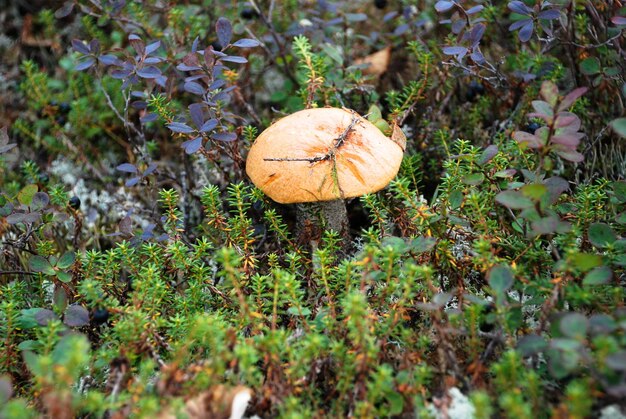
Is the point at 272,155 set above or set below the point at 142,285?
above

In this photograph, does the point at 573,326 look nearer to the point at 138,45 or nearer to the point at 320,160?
the point at 320,160

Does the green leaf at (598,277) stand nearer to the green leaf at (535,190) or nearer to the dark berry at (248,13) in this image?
the green leaf at (535,190)

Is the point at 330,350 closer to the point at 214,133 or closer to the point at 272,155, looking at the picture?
the point at 272,155

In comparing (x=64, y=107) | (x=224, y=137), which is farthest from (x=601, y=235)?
(x=64, y=107)

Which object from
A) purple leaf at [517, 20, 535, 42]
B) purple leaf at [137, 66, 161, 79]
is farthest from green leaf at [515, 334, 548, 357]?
purple leaf at [137, 66, 161, 79]

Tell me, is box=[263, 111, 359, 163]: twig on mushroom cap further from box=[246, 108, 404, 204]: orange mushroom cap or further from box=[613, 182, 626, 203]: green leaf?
box=[613, 182, 626, 203]: green leaf

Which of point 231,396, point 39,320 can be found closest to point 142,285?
point 39,320
